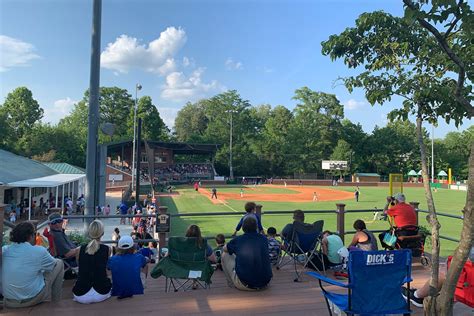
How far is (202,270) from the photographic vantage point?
5172 mm

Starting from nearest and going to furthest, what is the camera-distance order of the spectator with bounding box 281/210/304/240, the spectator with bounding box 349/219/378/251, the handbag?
the spectator with bounding box 349/219/378/251 < the spectator with bounding box 281/210/304/240 < the handbag

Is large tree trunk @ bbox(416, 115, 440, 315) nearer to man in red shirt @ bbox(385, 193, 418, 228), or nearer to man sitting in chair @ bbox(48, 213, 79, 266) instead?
man in red shirt @ bbox(385, 193, 418, 228)

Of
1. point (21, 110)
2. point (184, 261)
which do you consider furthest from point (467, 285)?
point (21, 110)

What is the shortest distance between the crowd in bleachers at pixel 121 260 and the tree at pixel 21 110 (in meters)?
71.3

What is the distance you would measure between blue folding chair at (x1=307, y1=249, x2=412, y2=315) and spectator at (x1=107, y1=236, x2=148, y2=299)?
2.25 meters

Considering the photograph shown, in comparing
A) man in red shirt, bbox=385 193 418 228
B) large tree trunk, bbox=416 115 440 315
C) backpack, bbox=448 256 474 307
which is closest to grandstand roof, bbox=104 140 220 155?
man in red shirt, bbox=385 193 418 228

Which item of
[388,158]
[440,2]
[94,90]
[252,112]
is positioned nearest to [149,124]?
[252,112]

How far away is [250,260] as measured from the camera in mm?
4934

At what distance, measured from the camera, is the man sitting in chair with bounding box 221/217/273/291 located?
194 inches

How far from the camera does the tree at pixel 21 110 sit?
67.9 m

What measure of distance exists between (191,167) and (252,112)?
26719 millimetres

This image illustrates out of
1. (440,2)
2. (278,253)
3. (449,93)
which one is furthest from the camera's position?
(278,253)

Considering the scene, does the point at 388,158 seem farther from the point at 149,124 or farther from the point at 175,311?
the point at 175,311

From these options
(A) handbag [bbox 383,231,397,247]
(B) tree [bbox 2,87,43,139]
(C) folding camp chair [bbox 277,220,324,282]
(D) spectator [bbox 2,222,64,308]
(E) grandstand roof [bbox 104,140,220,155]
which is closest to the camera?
(D) spectator [bbox 2,222,64,308]
